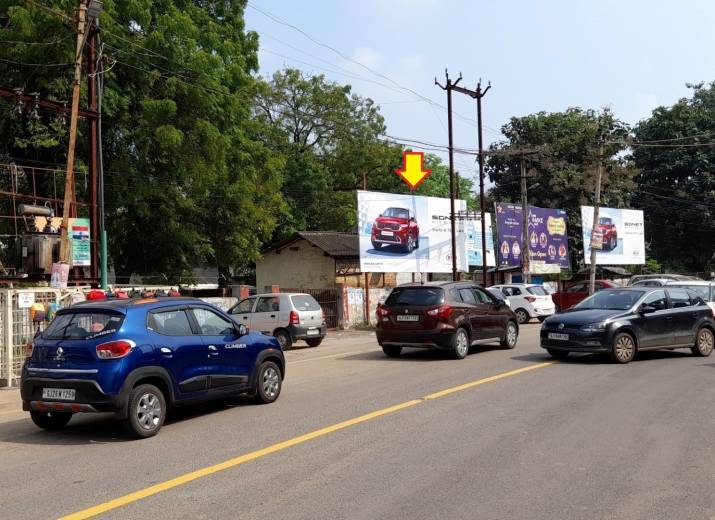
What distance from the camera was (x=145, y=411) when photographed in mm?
8070

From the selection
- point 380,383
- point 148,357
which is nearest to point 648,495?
point 148,357

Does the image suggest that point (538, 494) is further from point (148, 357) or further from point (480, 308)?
point (480, 308)

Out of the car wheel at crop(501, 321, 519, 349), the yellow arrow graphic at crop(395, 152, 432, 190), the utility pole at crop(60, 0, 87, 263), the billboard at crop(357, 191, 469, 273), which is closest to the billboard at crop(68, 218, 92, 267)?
the utility pole at crop(60, 0, 87, 263)

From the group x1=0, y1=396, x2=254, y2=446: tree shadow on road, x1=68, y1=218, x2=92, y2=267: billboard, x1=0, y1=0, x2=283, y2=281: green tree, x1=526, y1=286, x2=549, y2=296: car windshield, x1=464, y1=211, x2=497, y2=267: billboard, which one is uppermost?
x1=0, y1=0, x2=283, y2=281: green tree

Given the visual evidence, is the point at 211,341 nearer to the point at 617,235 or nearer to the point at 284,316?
the point at 284,316

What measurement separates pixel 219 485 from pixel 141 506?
0.72m

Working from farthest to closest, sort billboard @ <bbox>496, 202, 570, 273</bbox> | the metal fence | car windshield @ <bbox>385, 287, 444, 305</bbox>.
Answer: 1. billboard @ <bbox>496, 202, 570, 273</bbox>
2. car windshield @ <bbox>385, 287, 444, 305</bbox>
3. the metal fence

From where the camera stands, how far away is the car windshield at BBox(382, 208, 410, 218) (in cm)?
3173

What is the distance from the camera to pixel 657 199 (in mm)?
61562

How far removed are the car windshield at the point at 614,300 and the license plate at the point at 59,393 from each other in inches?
413

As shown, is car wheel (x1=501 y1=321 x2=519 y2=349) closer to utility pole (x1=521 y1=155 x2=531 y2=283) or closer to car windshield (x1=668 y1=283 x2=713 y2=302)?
car windshield (x1=668 y1=283 x2=713 y2=302)

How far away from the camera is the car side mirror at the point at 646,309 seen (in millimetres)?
14109

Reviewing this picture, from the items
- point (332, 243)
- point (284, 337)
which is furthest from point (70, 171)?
point (332, 243)

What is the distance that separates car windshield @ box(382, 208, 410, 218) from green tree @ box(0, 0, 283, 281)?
17.7 ft
